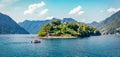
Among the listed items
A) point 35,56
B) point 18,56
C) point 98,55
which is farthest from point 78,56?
point 18,56

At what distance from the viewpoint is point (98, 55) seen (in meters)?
125

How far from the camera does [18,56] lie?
120125 millimetres

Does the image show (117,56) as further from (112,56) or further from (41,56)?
(41,56)

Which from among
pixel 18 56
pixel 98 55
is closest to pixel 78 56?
pixel 98 55

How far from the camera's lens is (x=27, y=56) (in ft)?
394

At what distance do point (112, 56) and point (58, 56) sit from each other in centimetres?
2332

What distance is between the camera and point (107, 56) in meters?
119

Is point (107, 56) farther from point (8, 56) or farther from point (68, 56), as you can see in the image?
point (8, 56)

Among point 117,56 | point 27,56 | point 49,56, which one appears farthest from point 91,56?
point 27,56

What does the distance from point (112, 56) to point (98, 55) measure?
8109 millimetres

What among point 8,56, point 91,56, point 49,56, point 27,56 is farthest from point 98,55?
point 8,56

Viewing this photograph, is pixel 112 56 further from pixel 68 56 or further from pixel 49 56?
pixel 49 56

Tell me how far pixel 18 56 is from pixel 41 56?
10.1 metres

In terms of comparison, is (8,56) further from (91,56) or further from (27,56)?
(91,56)
